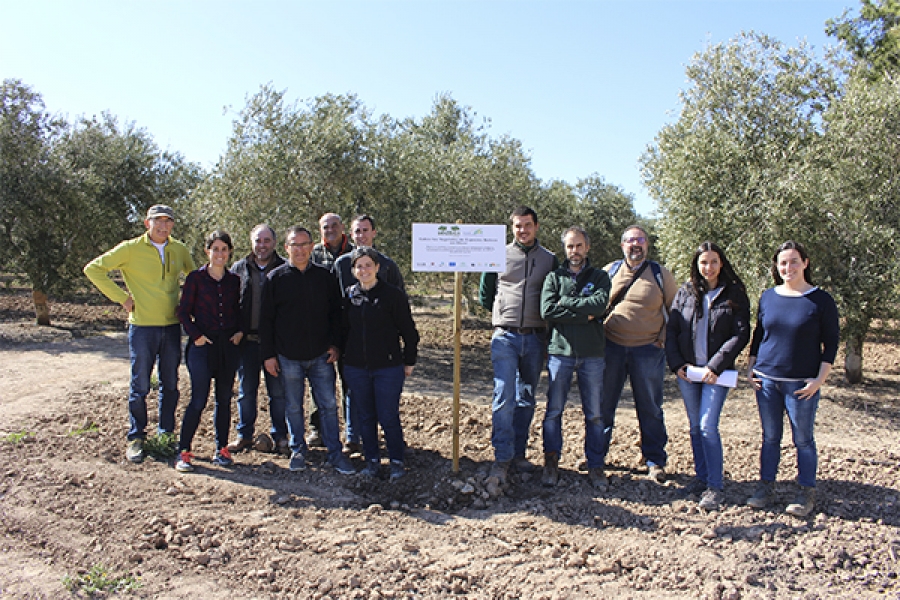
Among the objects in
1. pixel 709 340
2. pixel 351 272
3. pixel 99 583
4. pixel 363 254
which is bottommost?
pixel 99 583

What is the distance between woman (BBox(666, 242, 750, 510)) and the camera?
5020 mm

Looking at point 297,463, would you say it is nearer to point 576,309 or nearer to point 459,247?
point 459,247

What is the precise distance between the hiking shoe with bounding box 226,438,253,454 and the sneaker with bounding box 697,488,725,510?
4.36 meters

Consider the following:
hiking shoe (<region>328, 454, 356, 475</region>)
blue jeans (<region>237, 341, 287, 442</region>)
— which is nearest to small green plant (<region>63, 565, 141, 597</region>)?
hiking shoe (<region>328, 454, 356, 475</region>)

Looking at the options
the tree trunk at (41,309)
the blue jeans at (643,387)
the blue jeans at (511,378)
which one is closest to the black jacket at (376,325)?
the blue jeans at (511,378)

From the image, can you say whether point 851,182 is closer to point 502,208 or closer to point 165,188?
point 502,208

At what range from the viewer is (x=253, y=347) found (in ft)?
19.7

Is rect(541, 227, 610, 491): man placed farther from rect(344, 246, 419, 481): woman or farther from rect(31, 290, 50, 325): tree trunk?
rect(31, 290, 50, 325): tree trunk

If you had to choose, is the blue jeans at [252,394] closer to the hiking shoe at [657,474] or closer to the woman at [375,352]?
the woman at [375,352]

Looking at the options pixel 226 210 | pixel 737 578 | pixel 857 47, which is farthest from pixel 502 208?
pixel 857 47

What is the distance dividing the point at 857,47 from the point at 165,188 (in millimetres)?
22481

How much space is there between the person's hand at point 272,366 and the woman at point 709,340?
140 inches

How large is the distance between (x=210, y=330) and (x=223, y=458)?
125 cm

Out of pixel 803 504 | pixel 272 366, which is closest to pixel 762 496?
pixel 803 504
